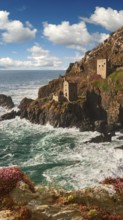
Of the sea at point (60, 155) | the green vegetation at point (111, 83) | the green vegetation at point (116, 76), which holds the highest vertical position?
the green vegetation at point (116, 76)

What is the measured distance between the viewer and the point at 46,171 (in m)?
58.3

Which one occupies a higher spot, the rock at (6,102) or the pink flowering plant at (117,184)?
the pink flowering plant at (117,184)

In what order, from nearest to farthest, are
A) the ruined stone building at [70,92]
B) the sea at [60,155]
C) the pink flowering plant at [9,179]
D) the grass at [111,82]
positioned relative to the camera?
the pink flowering plant at [9,179]
the sea at [60,155]
the ruined stone building at [70,92]
the grass at [111,82]

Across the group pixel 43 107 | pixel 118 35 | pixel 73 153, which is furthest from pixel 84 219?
pixel 118 35

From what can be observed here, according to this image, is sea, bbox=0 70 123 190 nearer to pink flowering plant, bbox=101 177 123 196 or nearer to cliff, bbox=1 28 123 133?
cliff, bbox=1 28 123 133

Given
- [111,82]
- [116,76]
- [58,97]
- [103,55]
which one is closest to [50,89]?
[58,97]

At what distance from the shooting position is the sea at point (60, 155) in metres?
54.4

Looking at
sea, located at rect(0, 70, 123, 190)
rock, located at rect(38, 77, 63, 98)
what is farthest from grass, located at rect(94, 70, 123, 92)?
sea, located at rect(0, 70, 123, 190)

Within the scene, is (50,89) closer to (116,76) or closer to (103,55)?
(116,76)

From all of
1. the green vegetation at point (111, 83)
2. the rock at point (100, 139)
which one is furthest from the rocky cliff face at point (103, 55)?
the rock at point (100, 139)

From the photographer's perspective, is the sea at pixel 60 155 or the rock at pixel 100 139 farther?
the rock at pixel 100 139

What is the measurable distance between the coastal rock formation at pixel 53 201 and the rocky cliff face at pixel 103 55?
120255mm

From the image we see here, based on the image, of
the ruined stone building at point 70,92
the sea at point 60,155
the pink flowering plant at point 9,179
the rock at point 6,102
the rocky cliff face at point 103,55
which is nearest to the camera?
the pink flowering plant at point 9,179

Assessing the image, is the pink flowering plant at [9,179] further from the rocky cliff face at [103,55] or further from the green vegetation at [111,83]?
the rocky cliff face at [103,55]
